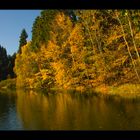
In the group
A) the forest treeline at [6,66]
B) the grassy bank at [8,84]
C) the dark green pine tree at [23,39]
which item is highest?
the dark green pine tree at [23,39]

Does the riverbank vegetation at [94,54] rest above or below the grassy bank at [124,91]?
above

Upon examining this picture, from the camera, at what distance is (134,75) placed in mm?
26500

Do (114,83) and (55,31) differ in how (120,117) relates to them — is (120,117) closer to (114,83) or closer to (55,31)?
(114,83)

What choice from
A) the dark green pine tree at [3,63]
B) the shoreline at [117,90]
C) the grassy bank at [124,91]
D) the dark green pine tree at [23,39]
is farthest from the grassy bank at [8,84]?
the grassy bank at [124,91]

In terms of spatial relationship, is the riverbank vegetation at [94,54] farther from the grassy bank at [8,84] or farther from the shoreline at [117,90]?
the grassy bank at [8,84]

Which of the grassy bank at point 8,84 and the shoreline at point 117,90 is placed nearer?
the shoreline at point 117,90

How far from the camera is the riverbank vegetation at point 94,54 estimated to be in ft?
84.3

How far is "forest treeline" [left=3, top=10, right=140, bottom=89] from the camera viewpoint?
26.2 meters

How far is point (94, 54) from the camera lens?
3019cm

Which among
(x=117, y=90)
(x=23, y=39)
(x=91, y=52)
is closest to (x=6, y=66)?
(x=23, y=39)

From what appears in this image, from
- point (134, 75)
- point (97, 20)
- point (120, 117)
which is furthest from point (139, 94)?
point (97, 20)

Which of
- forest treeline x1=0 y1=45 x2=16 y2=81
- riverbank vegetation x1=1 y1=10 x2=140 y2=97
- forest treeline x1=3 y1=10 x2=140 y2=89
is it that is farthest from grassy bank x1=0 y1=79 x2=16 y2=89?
riverbank vegetation x1=1 y1=10 x2=140 y2=97

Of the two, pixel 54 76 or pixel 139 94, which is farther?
pixel 54 76
